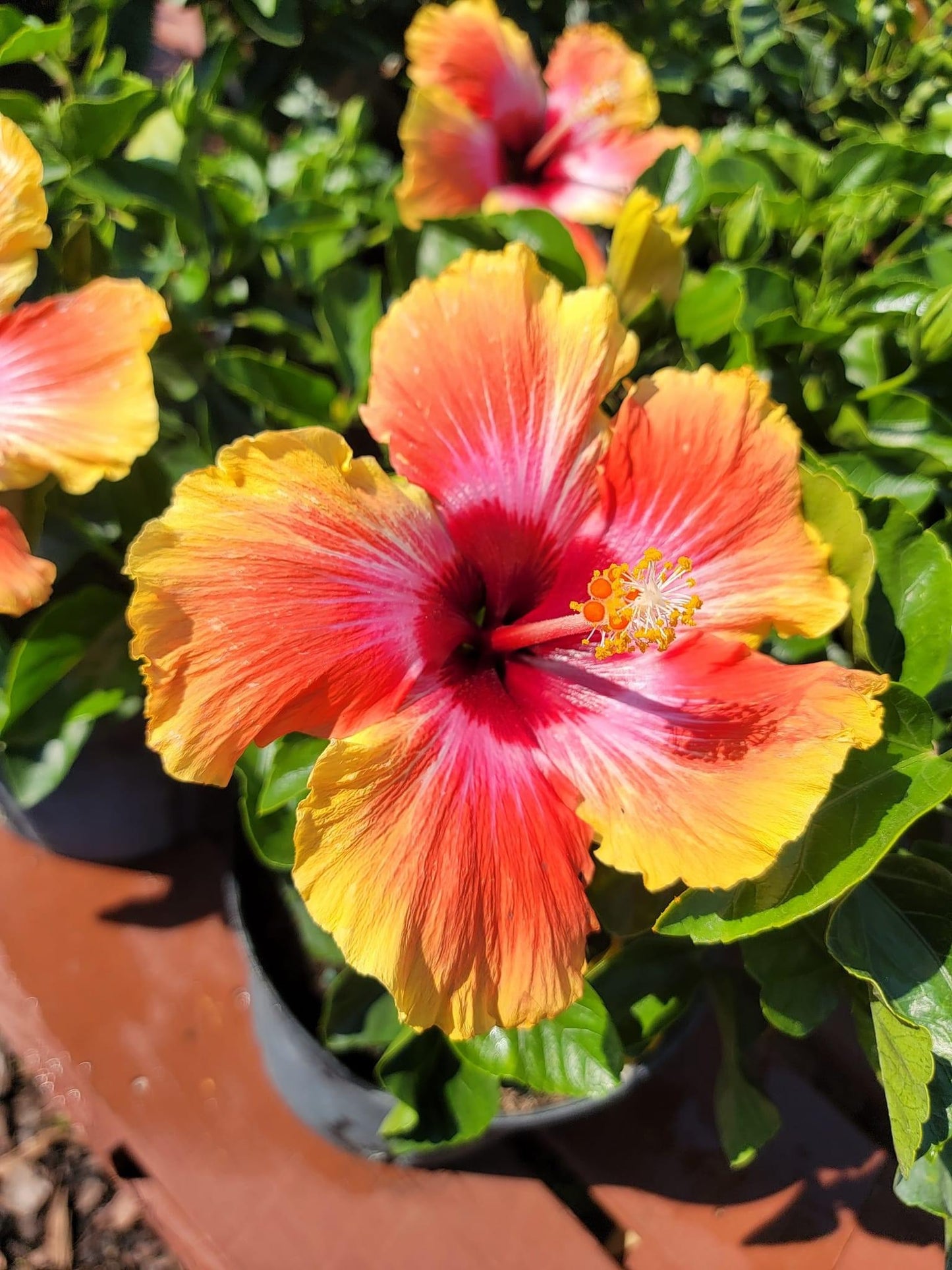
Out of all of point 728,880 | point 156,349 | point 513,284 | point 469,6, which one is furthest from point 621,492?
point 469,6

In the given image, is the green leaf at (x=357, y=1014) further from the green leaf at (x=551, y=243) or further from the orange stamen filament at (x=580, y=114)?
the orange stamen filament at (x=580, y=114)

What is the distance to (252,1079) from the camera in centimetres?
140

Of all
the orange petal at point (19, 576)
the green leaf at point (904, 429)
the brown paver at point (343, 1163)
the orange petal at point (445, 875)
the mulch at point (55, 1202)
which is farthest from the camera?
the mulch at point (55, 1202)

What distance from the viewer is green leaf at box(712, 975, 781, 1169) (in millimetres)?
958

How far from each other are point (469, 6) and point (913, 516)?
3.27ft

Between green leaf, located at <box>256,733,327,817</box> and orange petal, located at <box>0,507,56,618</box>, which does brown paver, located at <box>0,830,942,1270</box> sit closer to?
green leaf, located at <box>256,733,327,817</box>

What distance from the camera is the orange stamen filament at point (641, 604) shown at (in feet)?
2.22

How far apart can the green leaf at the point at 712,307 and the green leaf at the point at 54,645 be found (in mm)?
698

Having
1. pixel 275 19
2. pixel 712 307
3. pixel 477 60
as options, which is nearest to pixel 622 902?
pixel 712 307

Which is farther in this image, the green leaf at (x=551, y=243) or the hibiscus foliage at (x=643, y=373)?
the green leaf at (x=551, y=243)

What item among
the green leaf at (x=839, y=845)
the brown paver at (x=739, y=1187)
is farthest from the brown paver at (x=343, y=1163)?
the green leaf at (x=839, y=845)

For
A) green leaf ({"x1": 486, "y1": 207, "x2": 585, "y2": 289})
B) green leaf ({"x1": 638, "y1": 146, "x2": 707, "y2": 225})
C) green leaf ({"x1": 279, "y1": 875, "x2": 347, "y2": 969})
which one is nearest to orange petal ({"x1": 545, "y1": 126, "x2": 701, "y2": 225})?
green leaf ({"x1": 638, "y1": 146, "x2": 707, "y2": 225})

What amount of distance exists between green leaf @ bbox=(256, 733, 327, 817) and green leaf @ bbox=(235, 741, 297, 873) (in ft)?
0.03

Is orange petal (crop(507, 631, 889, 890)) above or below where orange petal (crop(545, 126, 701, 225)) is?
below
